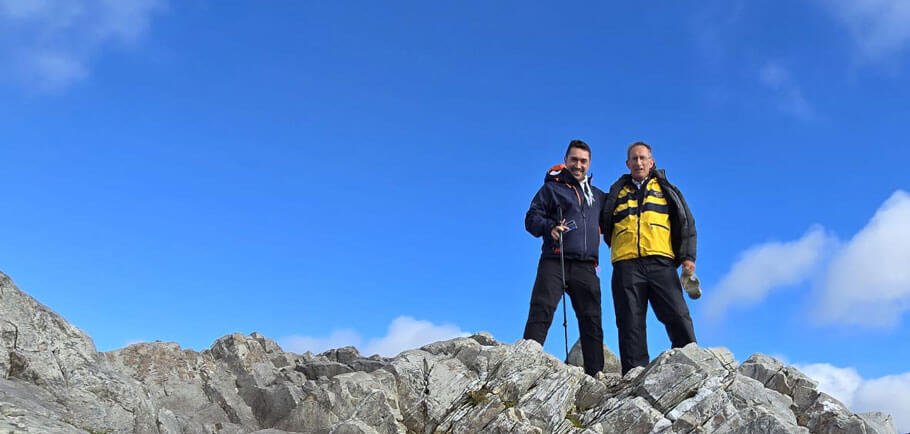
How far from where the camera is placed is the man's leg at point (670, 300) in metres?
17.5

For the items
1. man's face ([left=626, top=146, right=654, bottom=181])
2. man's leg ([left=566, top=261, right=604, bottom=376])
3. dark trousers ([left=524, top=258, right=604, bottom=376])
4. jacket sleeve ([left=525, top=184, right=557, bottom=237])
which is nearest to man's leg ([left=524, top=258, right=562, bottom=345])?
dark trousers ([left=524, top=258, right=604, bottom=376])

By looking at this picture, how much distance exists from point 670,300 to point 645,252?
1223 mm

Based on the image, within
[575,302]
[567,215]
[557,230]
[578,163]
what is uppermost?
[578,163]

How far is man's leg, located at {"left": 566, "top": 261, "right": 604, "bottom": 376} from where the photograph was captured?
57.7ft

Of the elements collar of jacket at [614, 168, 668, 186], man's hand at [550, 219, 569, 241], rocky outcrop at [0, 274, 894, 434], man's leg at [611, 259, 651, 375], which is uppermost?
collar of jacket at [614, 168, 668, 186]

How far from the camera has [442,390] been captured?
15.9m

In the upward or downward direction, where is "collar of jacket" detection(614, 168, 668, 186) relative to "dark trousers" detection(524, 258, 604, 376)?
upward

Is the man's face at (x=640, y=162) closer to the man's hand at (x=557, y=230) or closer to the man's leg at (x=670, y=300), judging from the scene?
the man's leg at (x=670, y=300)

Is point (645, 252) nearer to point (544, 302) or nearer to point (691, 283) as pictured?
point (691, 283)

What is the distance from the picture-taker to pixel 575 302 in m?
17.7

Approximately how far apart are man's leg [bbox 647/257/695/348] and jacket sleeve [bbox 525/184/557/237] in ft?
8.11

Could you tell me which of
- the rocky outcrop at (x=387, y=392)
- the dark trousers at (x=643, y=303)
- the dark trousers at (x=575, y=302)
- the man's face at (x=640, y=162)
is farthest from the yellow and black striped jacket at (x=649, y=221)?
the rocky outcrop at (x=387, y=392)

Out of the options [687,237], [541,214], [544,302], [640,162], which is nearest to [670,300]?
[687,237]

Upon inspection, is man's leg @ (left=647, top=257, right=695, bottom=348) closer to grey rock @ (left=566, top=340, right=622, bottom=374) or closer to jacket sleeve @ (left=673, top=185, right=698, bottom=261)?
jacket sleeve @ (left=673, top=185, right=698, bottom=261)
